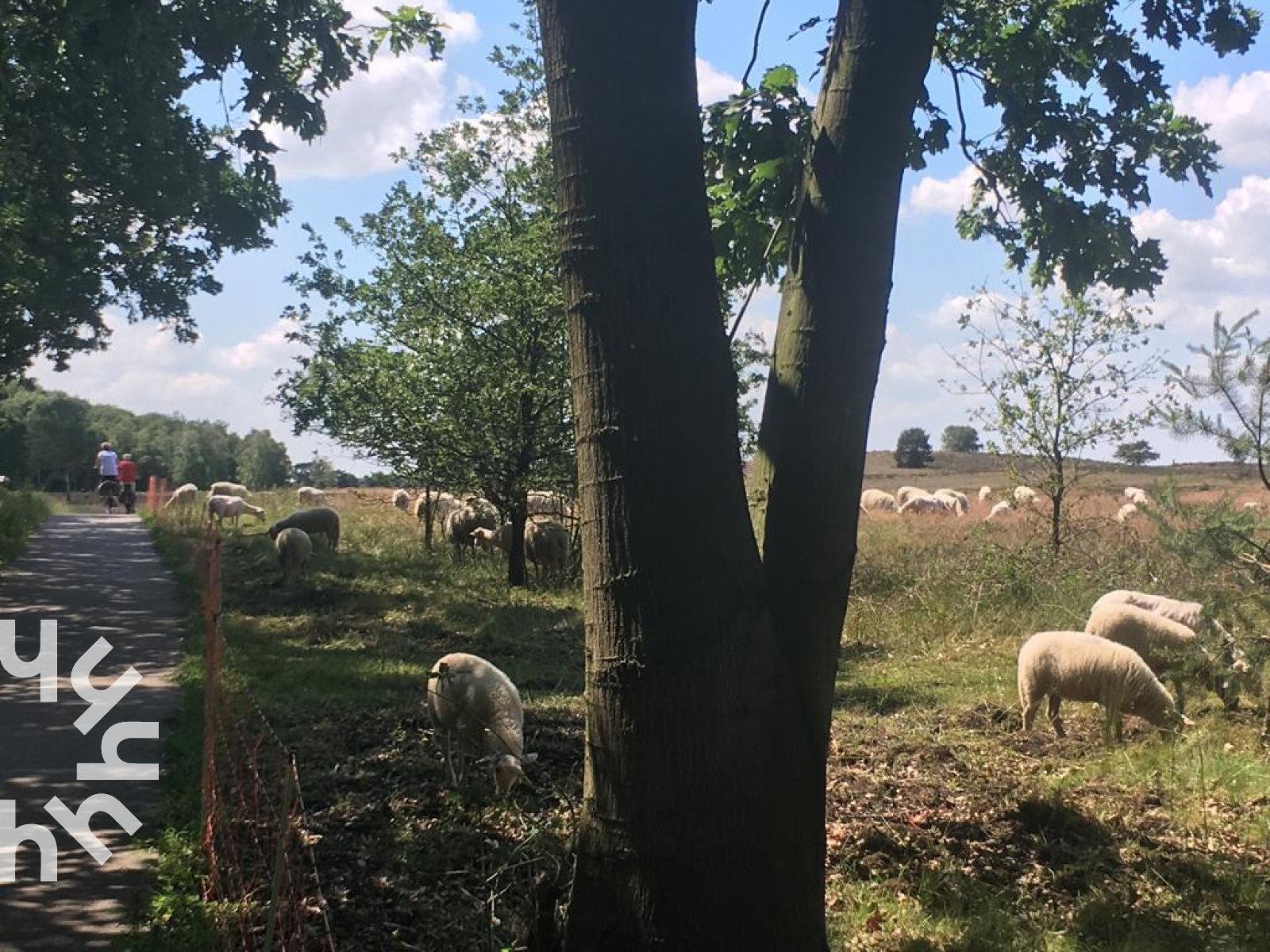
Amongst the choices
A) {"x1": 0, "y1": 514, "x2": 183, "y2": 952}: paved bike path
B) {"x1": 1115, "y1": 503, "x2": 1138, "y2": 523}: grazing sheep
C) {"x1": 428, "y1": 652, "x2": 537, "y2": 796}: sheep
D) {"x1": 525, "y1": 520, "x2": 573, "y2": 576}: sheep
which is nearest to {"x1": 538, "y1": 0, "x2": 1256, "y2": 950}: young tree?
{"x1": 0, "y1": 514, "x2": 183, "y2": 952}: paved bike path

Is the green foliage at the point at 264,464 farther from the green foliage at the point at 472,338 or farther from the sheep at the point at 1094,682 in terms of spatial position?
the sheep at the point at 1094,682

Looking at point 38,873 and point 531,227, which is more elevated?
point 531,227

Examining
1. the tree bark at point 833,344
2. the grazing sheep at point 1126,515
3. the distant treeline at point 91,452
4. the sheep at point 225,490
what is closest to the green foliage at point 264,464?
the distant treeline at point 91,452

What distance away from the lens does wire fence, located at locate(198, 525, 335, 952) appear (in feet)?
13.6

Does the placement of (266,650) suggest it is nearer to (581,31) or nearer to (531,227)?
(531,227)

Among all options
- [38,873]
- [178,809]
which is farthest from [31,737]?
[38,873]

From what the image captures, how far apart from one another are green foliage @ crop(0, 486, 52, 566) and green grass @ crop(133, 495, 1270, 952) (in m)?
7.04

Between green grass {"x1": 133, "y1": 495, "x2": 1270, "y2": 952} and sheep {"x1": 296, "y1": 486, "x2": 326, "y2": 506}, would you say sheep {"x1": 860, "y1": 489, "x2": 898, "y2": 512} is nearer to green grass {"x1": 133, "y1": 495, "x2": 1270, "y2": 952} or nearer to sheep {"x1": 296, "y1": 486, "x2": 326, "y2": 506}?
sheep {"x1": 296, "y1": 486, "x2": 326, "y2": 506}

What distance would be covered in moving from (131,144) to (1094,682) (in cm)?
1432

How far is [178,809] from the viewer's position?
6.08 meters

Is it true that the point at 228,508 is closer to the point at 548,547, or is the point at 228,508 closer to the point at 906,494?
the point at 548,547

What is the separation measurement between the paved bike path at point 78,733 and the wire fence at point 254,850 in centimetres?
40

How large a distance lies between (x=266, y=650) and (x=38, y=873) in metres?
6.35

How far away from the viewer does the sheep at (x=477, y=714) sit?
6.50m
